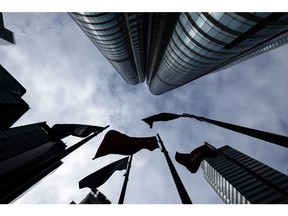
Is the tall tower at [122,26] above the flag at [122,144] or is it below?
above

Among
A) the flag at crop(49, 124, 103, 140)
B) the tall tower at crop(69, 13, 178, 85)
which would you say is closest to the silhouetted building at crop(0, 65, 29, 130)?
the tall tower at crop(69, 13, 178, 85)

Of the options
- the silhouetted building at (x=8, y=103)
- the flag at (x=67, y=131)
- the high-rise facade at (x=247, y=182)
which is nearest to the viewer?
the flag at (x=67, y=131)

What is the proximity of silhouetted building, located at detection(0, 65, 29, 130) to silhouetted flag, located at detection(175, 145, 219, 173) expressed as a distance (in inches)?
3990

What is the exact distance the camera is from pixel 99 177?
11461 millimetres

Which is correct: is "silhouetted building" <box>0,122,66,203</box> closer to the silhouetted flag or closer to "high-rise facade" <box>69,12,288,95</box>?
"high-rise facade" <box>69,12,288,95</box>

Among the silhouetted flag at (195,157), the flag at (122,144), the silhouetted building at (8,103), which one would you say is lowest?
the silhouetted flag at (195,157)

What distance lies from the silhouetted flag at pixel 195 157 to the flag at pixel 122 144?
1929 mm

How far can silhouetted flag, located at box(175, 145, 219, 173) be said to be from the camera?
12844 millimetres

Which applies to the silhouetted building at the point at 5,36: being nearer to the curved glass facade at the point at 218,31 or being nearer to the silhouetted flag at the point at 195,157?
the curved glass facade at the point at 218,31

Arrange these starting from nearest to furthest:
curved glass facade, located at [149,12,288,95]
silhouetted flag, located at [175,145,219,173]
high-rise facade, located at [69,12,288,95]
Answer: silhouetted flag, located at [175,145,219,173], curved glass facade, located at [149,12,288,95], high-rise facade, located at [69,12,288,95]

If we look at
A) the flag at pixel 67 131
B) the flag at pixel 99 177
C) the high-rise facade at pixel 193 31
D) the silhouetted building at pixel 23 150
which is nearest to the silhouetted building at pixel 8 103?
the silhouetted building at pixel 23 150

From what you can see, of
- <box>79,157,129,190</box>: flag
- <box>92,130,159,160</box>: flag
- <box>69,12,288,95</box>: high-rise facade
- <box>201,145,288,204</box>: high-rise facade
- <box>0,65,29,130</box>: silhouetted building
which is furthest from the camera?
<box>0,65,29,130</box>: silhouetted building

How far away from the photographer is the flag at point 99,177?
10.9m

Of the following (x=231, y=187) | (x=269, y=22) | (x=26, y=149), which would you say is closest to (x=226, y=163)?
(x=231, y=187)
